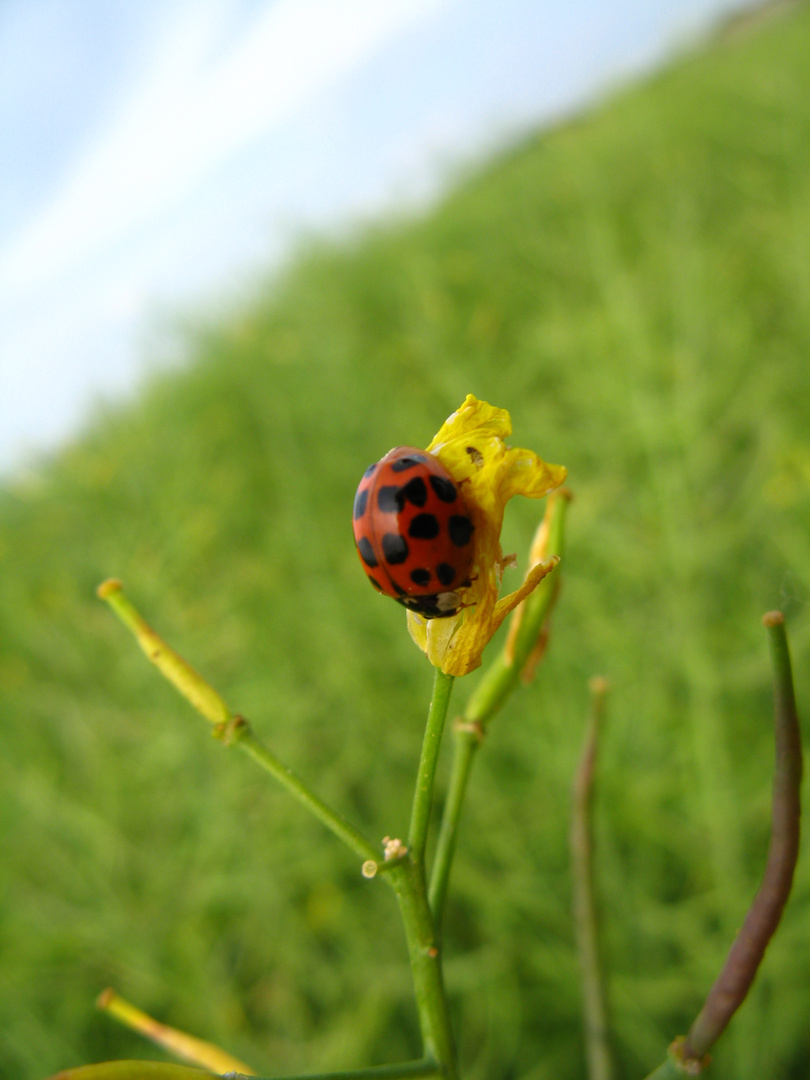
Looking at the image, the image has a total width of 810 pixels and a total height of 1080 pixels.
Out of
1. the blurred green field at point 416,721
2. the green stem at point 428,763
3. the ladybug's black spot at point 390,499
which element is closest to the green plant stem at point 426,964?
the green stem at point 428,763

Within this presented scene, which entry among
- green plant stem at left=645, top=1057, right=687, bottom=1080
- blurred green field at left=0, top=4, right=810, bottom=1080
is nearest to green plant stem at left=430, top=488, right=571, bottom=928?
green plant stem at left=645, top=1057, right=687, bottom=1080

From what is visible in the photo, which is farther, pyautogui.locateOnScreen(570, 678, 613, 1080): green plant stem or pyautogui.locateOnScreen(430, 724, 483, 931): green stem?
pyautogui.locateOnScreen(570, 678, 613, 1080): green plant stem

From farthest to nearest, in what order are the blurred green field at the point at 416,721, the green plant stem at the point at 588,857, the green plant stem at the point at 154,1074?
the blurred green field at the point at 416,721, the green plant stem at the point at 588,857, the green plant stem at the point at 154,1074

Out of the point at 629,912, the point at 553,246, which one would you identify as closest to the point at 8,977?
the point at 629,912

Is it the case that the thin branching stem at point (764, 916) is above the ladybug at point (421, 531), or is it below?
below

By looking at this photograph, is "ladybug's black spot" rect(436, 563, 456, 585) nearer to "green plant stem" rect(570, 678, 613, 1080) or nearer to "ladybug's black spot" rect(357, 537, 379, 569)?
"ladybug's black spot" rect(357, 537, 379, 569)

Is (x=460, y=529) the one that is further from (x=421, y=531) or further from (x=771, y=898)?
(x=771, y=898)

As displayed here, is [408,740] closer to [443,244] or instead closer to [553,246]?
[553,246]

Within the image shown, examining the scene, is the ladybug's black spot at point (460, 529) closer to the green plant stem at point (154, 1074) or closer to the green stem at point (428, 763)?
the green stem at point (428, 763)
